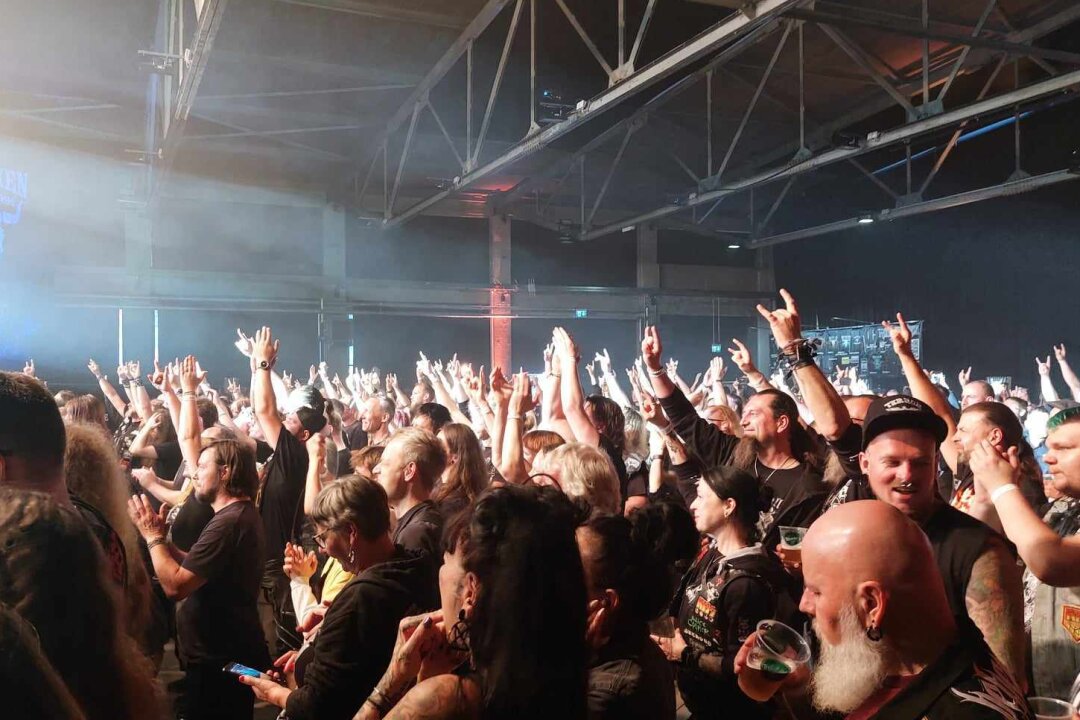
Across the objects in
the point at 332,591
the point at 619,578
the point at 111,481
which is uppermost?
the point at 111,481

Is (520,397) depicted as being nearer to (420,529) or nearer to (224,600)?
(420,529)

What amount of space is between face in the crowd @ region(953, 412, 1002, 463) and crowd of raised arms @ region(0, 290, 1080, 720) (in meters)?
0.01

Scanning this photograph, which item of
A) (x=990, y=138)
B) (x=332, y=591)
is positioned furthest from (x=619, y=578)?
(x=990, y=138)

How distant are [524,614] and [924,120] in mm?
7658

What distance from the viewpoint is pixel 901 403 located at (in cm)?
242

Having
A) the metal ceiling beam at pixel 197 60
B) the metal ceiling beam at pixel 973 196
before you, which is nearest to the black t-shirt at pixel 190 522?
the metal ceiling beam at pixel 197 60

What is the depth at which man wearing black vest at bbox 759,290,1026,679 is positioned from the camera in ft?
6.71

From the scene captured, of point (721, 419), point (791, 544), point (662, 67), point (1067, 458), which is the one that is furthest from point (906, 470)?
point (662, 67)

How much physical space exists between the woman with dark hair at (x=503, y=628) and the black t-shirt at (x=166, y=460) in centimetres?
465

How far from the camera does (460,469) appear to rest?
3490 millimetres

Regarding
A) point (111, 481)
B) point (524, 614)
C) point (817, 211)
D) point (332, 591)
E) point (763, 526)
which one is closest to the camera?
point (524, 614)

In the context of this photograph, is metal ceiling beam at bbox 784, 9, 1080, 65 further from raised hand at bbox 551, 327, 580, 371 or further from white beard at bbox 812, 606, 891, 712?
white beard at bbox 812, 606, 891, 712

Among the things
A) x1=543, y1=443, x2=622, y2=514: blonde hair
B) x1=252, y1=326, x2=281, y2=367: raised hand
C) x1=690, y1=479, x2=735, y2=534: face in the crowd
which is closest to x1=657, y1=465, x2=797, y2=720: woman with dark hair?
x1=690, y1=479, x2=735, y2=534: face in the crowd

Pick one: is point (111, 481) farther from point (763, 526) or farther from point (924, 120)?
point (924, 120)
